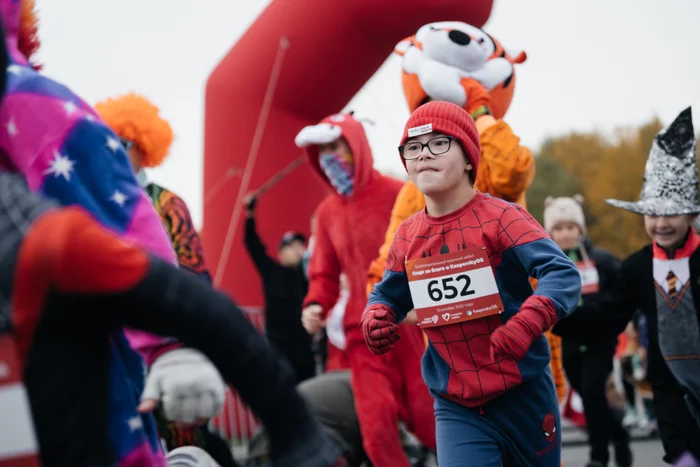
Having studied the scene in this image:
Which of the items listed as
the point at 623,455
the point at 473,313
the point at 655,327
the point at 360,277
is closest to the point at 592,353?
the point at 623,455

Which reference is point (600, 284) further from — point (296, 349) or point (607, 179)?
point (607, 179)

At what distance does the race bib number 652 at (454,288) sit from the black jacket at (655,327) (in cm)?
179

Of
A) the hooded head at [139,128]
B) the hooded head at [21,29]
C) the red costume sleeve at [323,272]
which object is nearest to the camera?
the hooded head at [21,29]

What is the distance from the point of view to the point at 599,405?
638cm

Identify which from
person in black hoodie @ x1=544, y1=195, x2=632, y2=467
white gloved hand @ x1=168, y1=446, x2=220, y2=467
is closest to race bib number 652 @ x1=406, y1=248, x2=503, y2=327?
white gloved hand @ x1=168, y1=446, x2=220, y2=467

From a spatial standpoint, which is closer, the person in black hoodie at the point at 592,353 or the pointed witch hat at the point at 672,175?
the pointed witch hat at the point at 672,175

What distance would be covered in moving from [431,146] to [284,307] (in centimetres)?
479

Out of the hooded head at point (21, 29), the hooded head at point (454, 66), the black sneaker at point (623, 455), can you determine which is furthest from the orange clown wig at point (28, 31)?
the black sneaker at point (623, 455)

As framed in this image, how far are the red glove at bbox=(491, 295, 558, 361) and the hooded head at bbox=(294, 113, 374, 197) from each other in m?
2.82

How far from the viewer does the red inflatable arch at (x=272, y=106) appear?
917 cm

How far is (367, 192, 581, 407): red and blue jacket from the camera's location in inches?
123

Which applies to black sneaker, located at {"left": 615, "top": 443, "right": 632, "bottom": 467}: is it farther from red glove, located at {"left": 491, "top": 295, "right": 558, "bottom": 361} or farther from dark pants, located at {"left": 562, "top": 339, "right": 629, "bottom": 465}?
red glove, located at {"left": 491, "top": 295, "right": 558, "bottom": 361}

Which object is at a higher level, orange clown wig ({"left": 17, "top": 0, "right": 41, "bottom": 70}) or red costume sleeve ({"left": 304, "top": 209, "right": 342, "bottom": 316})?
orange clown wig ({"left": 17, "top": 0, "right": 41, "bottom": 70})

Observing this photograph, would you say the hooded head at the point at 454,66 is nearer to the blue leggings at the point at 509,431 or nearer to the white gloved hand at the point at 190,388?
the blue leggings at the point at 509,431
